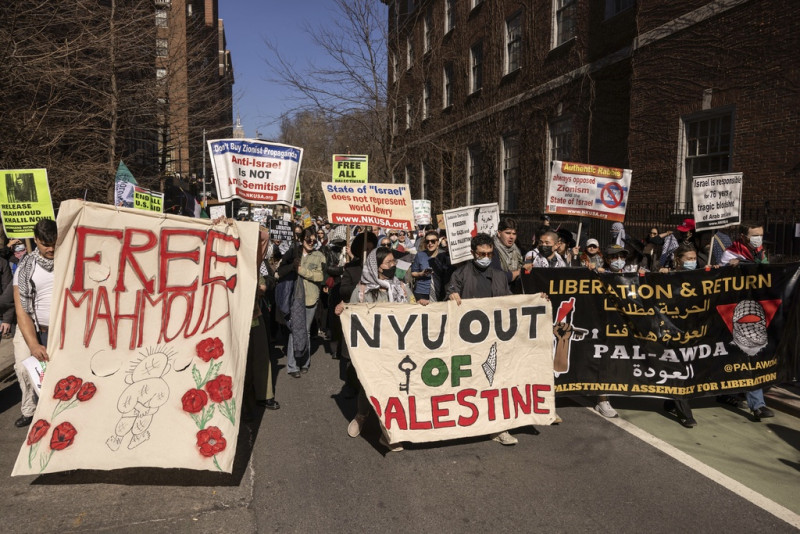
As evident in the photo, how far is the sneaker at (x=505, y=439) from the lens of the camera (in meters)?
4.83

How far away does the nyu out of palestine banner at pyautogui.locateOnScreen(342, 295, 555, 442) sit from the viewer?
4.67m

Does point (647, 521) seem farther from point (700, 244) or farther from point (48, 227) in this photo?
point (700, 244)

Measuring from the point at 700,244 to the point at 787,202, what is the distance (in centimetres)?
284

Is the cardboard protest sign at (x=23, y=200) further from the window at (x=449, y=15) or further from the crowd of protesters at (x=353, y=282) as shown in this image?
the window at (x=449, y=15)

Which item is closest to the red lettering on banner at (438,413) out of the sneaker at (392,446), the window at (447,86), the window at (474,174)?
the sneaker at (392,446)

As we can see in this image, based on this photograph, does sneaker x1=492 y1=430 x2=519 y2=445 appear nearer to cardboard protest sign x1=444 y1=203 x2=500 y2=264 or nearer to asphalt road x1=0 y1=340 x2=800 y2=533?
asphalt road x1=0 y1=340 x2=800 y2=533

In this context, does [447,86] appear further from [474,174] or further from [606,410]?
[606,410]

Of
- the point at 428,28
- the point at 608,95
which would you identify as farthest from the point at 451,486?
the point at 428,28

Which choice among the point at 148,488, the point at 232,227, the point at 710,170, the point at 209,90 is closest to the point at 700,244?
the point at 710,170

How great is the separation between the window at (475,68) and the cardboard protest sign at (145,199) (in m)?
15.1

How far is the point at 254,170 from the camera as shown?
7.38 meters

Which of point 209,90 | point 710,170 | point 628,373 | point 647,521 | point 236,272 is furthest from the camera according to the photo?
point 209,90

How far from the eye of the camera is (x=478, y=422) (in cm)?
476

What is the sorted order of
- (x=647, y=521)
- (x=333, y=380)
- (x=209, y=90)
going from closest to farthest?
(x=647, y=521)
(x=333, y=380)
(x=209, y=90)
